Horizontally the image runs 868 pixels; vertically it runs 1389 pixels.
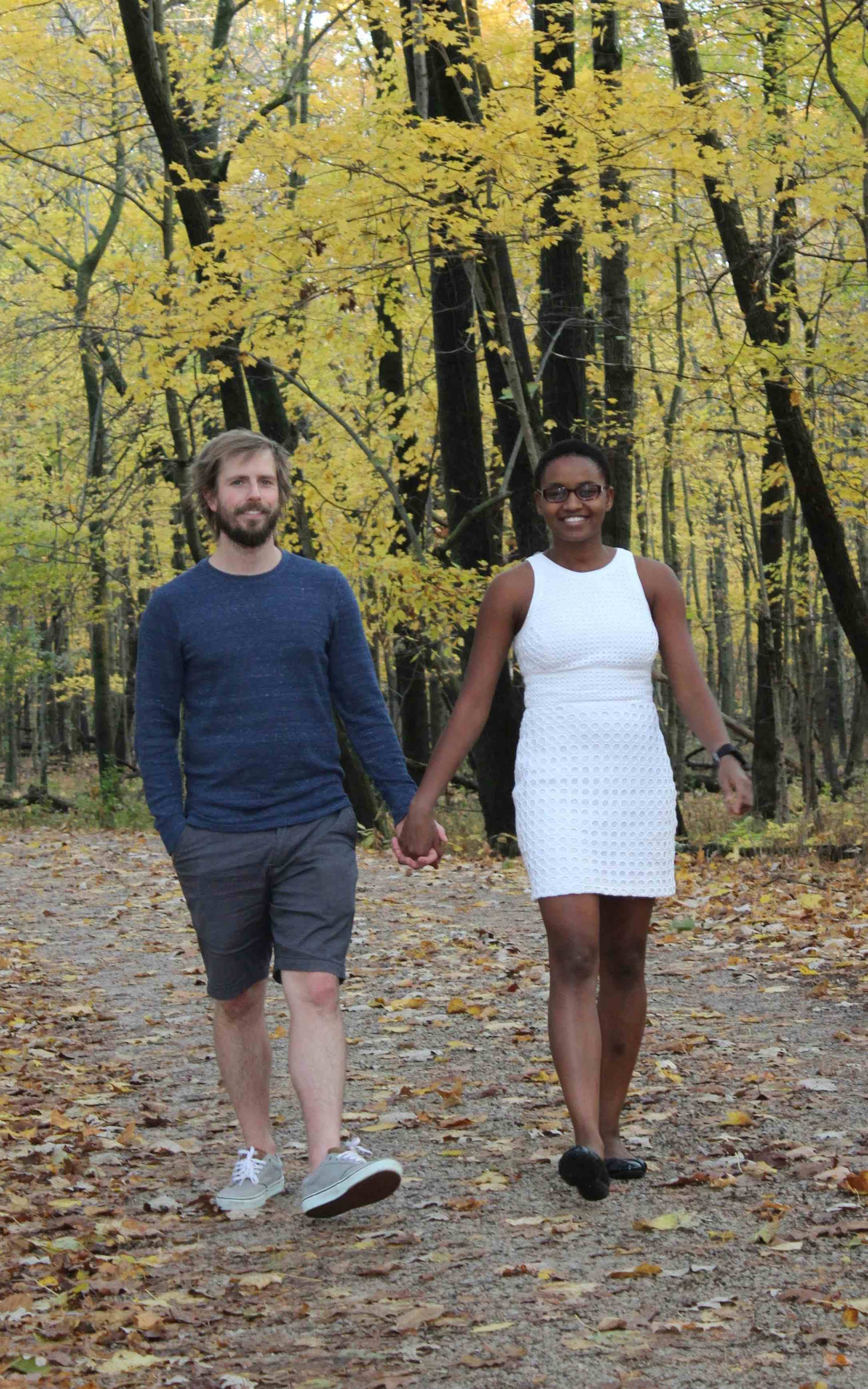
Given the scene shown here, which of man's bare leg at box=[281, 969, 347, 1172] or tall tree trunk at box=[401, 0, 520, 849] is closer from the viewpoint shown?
man's bare leg at box=[281, 969, 347, 1172]

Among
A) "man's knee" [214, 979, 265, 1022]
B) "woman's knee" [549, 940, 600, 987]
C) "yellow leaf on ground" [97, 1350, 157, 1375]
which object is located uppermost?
"woman's knee" [549, 940, 600, 987]

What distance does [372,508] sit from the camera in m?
14.9

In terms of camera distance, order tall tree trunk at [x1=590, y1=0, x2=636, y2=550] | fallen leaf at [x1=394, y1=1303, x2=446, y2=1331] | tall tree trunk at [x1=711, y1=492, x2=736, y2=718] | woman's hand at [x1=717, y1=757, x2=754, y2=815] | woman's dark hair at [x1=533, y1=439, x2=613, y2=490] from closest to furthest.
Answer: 1. fallen leaf at [x1=394, y1=1303, x2=446, y2=1331]
2. woman's hand at [x1=717, y1=757, x2=754, y2=815]
3. woman's dark hair at [x1=533, y1=439, x2=613, y2=490]
4. tall tree trunk at [x1=590, y1=0, x2=636, y2=550]
5. tall tree trunk at [x1=711, y1=492, x2=736, y2=718]

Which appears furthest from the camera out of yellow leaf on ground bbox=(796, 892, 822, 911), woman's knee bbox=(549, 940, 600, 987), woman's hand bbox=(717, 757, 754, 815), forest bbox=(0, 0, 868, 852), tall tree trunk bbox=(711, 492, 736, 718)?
tall tree trunk bbox=(711, 492, 736, 718)

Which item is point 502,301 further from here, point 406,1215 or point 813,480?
point 406,1215

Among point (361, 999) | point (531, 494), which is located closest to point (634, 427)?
point (531, 494)

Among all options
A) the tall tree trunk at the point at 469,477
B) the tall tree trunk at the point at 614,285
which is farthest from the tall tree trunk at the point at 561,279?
the tall tree trunk at the point at 469,477

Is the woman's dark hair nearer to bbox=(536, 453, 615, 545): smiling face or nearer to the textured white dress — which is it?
bbox=(536, 453, 615, 545): smiling face

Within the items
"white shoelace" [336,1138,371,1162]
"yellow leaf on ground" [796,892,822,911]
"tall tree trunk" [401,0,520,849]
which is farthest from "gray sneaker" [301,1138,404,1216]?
"tall tree trunk" [401,0,520,849]

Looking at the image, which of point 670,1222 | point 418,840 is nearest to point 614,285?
point 418,840

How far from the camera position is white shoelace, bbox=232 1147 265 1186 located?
15.0 feet

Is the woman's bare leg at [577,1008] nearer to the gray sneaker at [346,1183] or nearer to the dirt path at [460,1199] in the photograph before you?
the dirt path at [460,1199]

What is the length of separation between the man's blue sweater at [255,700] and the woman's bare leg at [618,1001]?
722 millimetres

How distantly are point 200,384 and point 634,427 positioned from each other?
512cm
